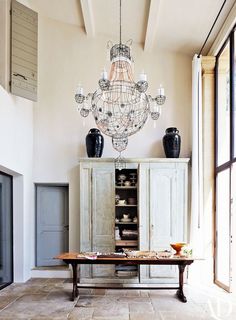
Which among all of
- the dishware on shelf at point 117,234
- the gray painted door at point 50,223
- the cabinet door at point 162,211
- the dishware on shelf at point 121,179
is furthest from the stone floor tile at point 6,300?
the dishware on shelf at point 121,179

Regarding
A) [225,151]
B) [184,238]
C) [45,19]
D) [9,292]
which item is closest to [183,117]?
[225,151]

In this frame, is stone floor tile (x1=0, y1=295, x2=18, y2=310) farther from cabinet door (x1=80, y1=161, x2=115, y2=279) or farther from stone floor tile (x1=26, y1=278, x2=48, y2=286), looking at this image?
cabinet door (x1=80, y1=161, x2=115, y2=279)

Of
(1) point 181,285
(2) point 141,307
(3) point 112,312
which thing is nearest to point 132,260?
(2) point 141,307

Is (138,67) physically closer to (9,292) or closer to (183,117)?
(183,117)

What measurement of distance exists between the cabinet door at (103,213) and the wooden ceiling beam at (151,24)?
265 centimetres

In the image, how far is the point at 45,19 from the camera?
8039 millimetres

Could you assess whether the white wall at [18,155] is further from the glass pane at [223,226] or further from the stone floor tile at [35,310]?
the glass pane at [223,226]

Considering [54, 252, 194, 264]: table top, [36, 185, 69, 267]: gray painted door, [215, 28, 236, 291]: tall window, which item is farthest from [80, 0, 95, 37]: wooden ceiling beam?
[54, 252, 194, 264]: table top

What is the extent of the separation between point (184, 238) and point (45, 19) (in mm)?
5332

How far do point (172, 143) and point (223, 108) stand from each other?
1.17 m

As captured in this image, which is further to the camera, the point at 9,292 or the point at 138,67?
the point at 138,67

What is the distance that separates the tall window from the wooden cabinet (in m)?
0.64

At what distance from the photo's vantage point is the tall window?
647cm

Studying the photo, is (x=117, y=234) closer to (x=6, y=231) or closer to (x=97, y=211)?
(x=97, y=211)
